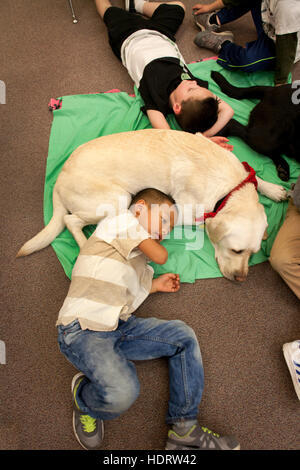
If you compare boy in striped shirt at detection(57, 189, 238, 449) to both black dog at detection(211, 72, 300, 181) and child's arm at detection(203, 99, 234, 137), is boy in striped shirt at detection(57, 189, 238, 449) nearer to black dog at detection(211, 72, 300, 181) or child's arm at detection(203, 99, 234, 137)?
child's arm at detection(203, 99, 234, 137)

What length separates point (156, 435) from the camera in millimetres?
1515

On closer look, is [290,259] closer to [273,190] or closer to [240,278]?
[240,278]

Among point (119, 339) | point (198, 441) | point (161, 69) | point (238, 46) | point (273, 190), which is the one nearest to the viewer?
point (198, 441)

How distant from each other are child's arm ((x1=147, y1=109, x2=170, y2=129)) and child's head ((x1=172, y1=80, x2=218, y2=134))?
0.10 m

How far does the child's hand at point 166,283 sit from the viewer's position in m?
1.78

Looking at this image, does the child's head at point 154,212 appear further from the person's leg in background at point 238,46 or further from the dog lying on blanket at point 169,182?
the person's leg in background at point 238,46

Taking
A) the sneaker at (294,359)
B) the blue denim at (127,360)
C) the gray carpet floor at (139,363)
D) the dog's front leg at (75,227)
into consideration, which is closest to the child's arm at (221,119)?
the gray carpet floor at (139,363)

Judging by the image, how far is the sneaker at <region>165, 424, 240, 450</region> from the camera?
1422mm

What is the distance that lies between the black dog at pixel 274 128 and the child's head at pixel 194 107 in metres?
0.19

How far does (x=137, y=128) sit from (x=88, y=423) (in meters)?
1.94

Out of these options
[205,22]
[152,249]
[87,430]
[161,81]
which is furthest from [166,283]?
[205,22]

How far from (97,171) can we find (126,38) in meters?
1.53

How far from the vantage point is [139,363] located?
65.8 inches

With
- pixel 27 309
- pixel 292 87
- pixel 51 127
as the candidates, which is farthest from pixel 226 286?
pixel 51 127
